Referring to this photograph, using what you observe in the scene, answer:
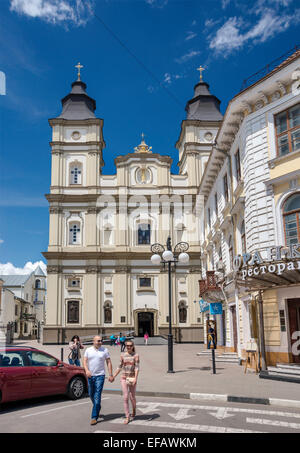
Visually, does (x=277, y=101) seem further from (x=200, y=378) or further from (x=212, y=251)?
(x=212, y=251)

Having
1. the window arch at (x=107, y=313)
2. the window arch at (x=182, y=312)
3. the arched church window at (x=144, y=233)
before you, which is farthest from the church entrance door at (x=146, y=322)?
the arched church window at (x=144, y=233)

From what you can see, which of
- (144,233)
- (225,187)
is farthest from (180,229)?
(225,187)

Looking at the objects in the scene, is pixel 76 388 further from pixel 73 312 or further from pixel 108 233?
pixel 108 233

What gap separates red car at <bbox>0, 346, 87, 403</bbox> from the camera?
973 cm

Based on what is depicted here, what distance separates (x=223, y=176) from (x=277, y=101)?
770 centimetres

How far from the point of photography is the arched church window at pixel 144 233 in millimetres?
44781

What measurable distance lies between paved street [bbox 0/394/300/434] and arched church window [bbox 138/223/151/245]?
Answer: 33749 mm

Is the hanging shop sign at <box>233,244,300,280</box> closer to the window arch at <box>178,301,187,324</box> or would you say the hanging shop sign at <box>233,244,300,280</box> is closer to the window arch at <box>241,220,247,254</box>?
the window arch at <box>241,220,247,254</box>

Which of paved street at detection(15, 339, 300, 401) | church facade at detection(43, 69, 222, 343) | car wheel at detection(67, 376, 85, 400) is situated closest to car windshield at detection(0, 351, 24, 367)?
car wheel at detection(67, 376, 85, 400)

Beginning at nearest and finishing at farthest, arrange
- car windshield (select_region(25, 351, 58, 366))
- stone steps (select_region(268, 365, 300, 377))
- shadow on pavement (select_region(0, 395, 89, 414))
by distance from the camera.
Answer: shadow on pavement (select_region(0, 395, 89, 414))
car windshield (select_region(25, 351, 58, 366))
stone steps (select_region(268, 365, 300, 377))

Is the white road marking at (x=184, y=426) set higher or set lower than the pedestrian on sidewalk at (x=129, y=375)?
lower

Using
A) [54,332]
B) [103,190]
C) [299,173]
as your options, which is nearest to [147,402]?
[299,173]

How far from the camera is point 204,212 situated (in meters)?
32.6

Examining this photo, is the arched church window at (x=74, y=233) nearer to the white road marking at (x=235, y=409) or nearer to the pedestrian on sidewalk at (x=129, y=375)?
the white road marking at (x=235, y=409)
